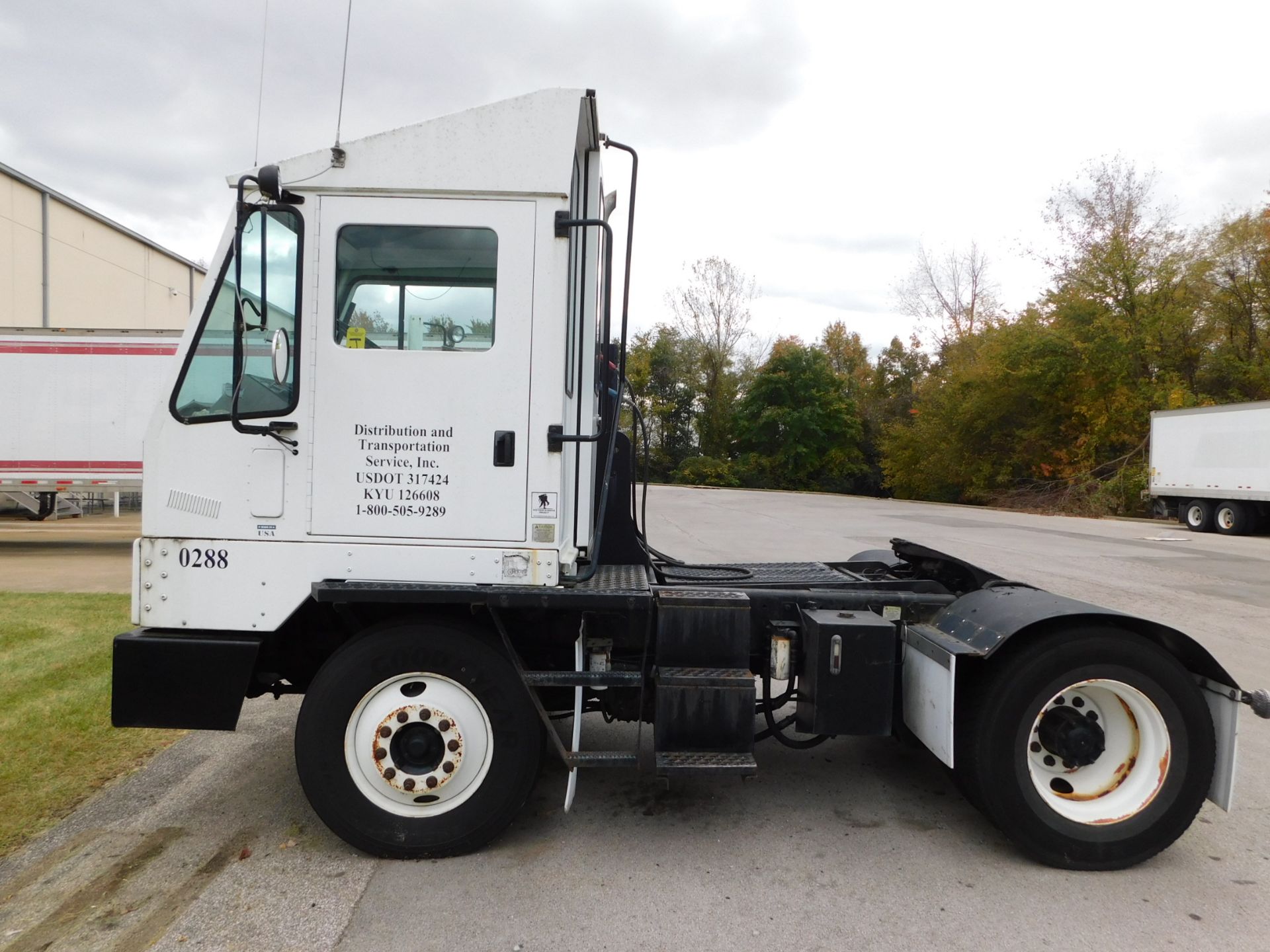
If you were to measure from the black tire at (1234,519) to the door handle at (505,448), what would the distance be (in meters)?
23.6

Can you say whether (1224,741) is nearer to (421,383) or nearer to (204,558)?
(421,383)

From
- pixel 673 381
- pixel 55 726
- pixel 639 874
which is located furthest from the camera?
pixel 673 381

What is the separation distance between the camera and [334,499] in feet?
11.6

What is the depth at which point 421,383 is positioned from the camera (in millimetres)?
3502

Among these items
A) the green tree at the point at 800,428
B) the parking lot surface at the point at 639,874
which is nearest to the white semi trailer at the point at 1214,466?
the parking lot surface at the point at 639,874

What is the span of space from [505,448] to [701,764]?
1.55m

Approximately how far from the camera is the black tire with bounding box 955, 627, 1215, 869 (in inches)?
139

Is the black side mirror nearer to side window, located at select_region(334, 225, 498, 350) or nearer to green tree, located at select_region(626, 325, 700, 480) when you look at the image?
side window, located at select_region(334, 225, 498, 350)

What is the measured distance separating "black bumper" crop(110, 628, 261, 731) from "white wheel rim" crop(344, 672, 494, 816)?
534 millimetres

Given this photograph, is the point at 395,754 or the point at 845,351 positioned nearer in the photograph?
the point at 395,754

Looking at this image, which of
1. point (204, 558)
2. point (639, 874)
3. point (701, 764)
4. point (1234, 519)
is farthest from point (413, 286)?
point (1234, 519)

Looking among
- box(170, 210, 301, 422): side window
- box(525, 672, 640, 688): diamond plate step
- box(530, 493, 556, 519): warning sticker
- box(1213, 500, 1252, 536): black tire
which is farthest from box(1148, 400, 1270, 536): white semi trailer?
box(170, 210, 301, 422): side window

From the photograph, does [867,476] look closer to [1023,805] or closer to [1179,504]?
[1179,504]

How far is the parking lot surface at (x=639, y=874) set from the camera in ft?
9.91
